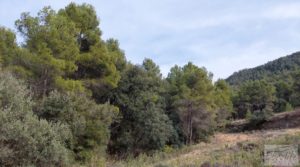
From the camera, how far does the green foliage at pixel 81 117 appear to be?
11422 mm

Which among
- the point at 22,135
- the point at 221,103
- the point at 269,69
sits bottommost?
the point at 22,135

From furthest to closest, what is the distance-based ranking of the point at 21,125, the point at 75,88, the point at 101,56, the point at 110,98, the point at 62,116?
→ the point at 110,98 → the point at 101,56 → the point at 75,88 → the point at 62,116 → the point at 21,125

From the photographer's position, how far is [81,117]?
1214 centimetres

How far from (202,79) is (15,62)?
1686 centimetres

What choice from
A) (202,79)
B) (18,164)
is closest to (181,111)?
(202,79)

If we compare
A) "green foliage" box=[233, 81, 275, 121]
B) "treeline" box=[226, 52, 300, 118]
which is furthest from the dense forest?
"treeline" box=[226, 52, 300, 118]

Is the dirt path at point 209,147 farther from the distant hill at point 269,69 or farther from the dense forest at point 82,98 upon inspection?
the distant hill at point 269,69

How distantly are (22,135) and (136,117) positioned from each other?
13248mm

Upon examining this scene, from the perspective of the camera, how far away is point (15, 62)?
1379 cm

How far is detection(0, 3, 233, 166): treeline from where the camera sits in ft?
29.7

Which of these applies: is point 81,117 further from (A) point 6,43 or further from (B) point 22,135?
(A) point 6,43

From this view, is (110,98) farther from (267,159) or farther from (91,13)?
(267,159)

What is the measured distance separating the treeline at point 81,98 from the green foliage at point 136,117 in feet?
0.22

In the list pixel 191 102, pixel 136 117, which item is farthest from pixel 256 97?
pixel 136 117
